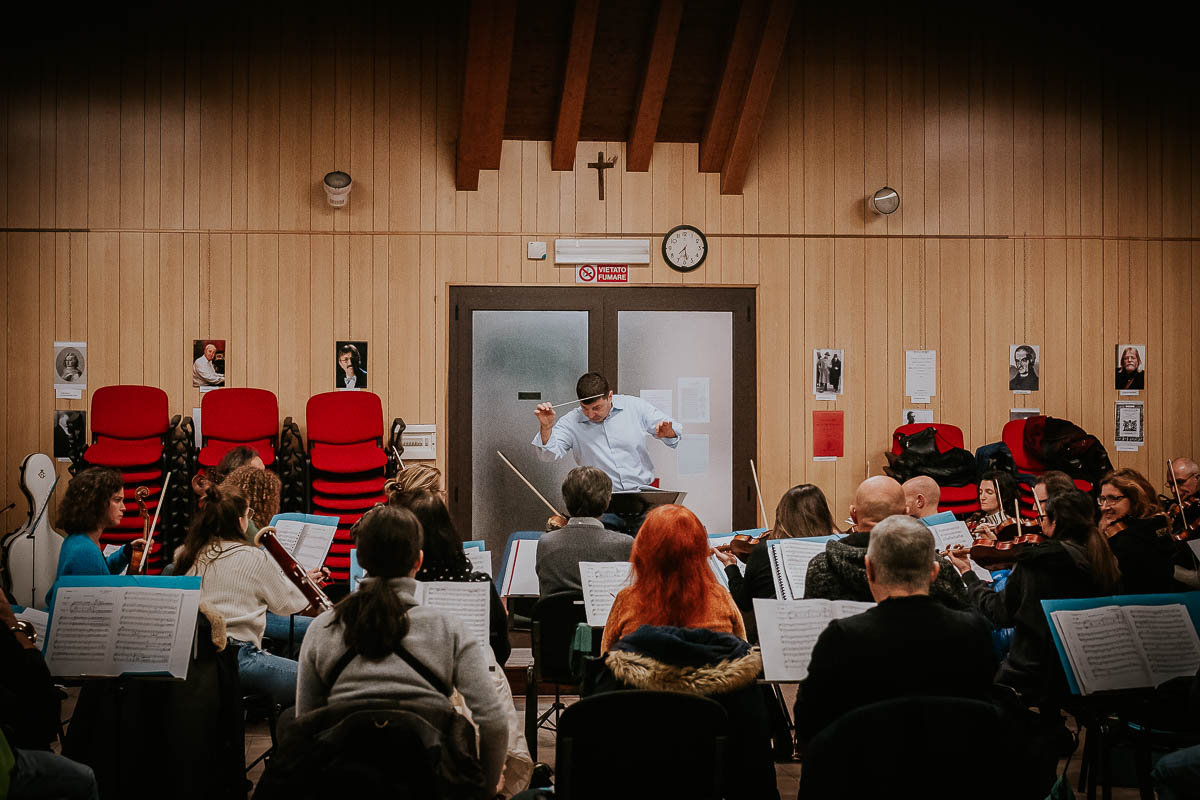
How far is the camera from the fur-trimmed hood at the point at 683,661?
99.0 inches

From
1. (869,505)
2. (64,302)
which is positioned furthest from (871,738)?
(64,302)

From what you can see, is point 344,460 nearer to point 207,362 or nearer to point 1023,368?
point 207,362

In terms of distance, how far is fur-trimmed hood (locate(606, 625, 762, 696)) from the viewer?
251 centimetres

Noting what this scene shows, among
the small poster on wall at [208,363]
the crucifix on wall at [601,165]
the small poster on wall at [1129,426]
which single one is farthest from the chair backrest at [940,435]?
the small poster on wall at [208,363]

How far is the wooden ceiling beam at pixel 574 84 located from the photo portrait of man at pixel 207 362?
2.82 meters

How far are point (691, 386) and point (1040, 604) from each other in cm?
421

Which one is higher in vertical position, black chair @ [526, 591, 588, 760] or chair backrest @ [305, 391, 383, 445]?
chair backrest @ [305, 391, 383, 445]

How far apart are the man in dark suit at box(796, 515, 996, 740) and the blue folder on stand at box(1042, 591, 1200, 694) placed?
26.5 inches

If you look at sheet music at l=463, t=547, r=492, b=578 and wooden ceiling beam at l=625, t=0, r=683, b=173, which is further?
wooden ceiling beam at l=625, t=0, r=683, b=173

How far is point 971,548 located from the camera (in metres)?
4.56

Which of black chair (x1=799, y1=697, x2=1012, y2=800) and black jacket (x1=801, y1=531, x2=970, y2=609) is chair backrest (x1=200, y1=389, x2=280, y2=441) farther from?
black chair (x1=799, y1=697, x2=1012, y2=800)

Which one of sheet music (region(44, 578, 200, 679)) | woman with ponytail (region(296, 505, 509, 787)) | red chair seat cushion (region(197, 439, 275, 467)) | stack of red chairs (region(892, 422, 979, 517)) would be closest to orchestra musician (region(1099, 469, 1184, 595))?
stack of red chairs (region(892, 422, 979, 517))

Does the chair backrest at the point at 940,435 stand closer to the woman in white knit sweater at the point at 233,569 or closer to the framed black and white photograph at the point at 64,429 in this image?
the woman in white knit sweater at the point at 233,569

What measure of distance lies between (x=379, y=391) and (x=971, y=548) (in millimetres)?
4422
